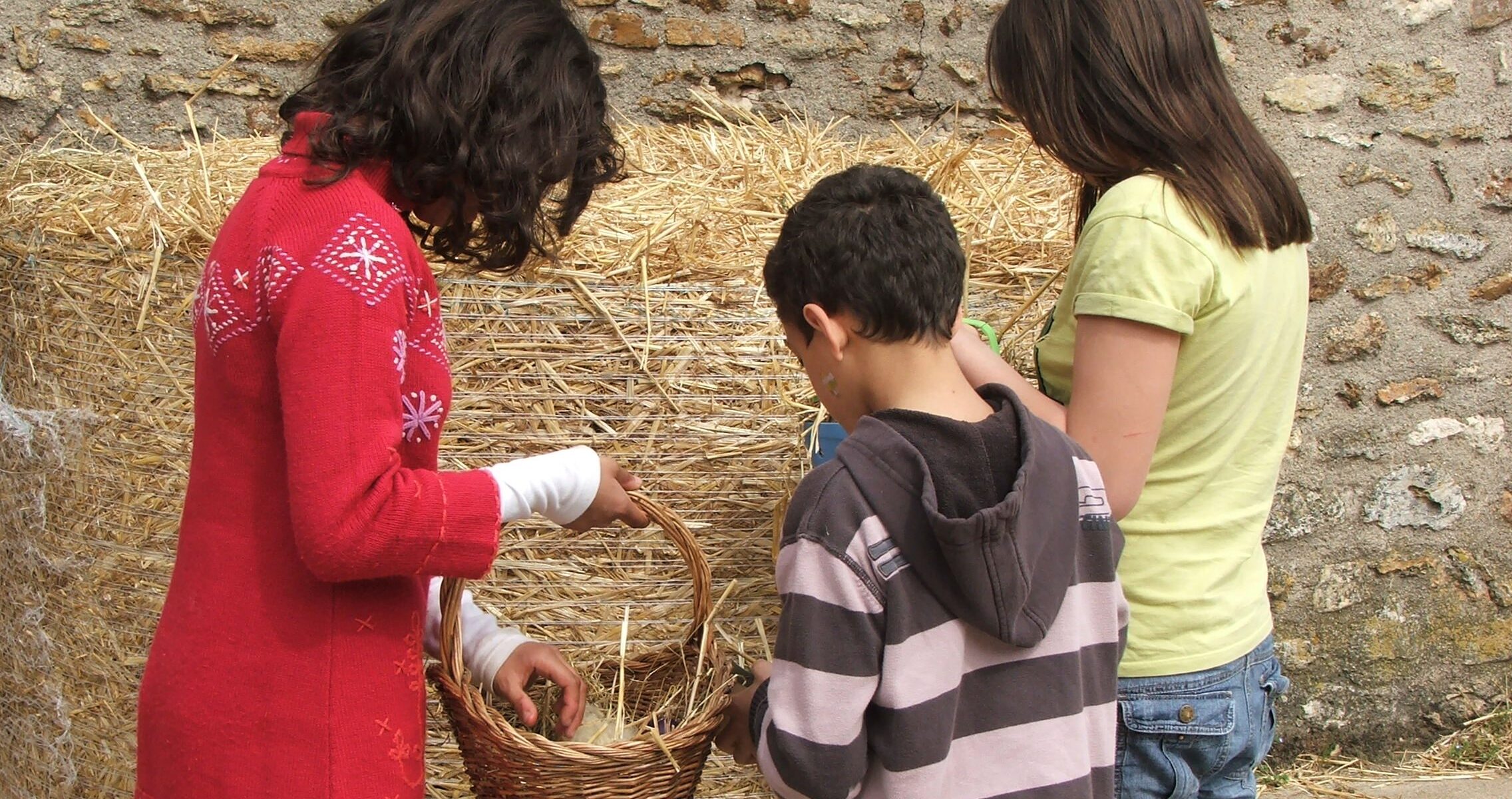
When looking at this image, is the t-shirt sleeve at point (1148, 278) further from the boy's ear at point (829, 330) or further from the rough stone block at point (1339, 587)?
the rough stone block at point (1339, 587)

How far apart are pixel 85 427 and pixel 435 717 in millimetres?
972

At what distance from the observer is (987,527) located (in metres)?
1.22

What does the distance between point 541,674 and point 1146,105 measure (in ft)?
3.65

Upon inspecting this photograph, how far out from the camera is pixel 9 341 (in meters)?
2.72

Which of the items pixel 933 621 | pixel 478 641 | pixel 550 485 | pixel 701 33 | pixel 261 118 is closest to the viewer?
pixel 933 621

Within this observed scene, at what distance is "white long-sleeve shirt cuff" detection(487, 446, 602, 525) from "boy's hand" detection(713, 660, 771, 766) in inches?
12.8

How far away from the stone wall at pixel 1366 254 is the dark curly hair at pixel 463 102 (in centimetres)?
217

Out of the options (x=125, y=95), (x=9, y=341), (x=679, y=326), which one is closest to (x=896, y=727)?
(x=679, y=326)

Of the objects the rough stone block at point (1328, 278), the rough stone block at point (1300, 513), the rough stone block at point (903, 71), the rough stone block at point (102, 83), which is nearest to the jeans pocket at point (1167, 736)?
the rough stone block at point (1300, 513)

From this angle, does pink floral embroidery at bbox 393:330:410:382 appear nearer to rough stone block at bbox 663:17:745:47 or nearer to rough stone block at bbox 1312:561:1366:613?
rough stone block at bbox 663:17:745:47

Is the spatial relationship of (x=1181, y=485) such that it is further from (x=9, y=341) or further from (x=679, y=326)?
(x=9, y=341)

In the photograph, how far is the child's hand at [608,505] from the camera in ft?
4.90

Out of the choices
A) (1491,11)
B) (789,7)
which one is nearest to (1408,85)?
(1491,11)

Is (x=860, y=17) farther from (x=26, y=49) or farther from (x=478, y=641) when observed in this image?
(x=478, y=641)
